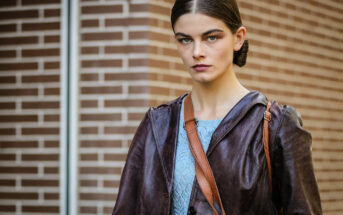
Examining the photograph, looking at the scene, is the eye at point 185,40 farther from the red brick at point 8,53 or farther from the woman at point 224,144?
the red brick at point 8,53

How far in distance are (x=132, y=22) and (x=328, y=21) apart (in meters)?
3.31

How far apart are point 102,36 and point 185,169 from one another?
273cm

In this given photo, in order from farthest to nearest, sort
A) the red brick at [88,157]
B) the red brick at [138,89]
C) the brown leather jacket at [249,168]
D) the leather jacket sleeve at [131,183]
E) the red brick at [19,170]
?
the red brick at [19,170] → the red brick at [88,157] → the red brick at [138,89] → the leather jacket sleeve at [131,183] → the brown leather jacket at [249,168]

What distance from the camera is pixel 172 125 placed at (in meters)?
2.77

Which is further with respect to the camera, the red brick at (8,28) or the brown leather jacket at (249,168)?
the red brick at (8,28)

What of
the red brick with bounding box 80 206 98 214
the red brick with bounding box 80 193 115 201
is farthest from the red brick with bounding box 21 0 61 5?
the red brick with bounding box 80 206 98 214

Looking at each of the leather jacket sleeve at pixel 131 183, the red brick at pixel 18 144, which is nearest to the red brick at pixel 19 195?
the red brick at pixel 18 144

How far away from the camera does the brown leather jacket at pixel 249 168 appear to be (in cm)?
251

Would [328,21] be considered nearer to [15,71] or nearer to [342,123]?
[342,123]

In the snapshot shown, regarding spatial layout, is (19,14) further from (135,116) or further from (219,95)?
(219,95)

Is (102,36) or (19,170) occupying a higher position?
(102,36)

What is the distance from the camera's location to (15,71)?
5344 mm

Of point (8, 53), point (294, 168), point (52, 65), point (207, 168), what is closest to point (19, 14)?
point (8, 53)

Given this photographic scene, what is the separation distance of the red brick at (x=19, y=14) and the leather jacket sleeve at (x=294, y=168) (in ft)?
10.6
